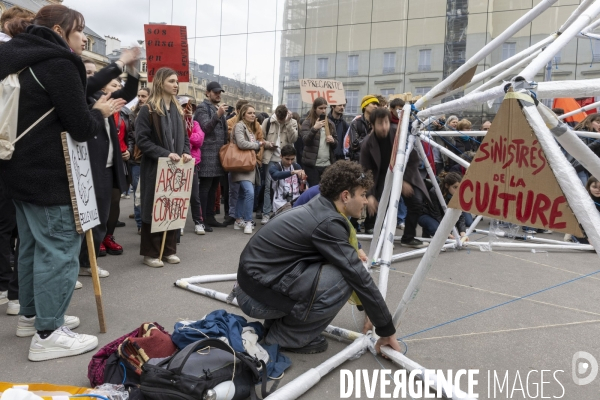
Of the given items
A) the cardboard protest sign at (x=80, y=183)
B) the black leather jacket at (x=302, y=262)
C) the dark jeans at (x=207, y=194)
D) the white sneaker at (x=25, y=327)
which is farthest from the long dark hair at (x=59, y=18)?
the dark jeans at (x=207, y=194)

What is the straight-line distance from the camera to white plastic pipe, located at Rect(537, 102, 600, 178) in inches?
76.9

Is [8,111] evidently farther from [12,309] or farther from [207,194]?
[207,194]

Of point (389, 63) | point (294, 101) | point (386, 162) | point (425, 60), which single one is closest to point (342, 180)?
point (386, 162)

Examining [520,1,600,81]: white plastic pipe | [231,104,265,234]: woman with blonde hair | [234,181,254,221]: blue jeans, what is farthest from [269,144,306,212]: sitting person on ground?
[520,1,600,81]: white plastic pipe

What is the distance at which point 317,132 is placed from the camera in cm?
750

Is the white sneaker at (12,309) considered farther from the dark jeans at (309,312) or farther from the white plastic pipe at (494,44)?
the white plastic pipe at (494,44)

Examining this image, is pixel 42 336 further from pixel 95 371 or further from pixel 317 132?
pixel 317 132

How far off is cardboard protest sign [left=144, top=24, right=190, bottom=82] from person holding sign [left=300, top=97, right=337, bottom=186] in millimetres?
2023

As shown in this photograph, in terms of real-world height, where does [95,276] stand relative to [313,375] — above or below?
above

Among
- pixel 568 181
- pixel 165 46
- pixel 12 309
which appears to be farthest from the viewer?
pixel 165 46

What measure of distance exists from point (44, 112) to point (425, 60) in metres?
18.0

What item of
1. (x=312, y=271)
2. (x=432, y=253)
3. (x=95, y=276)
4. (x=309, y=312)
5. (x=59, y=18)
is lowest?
(x=309, y=312)

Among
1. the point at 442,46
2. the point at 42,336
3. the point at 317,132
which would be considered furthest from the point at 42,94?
the point at 442,46

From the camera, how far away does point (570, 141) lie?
6.44 feet
